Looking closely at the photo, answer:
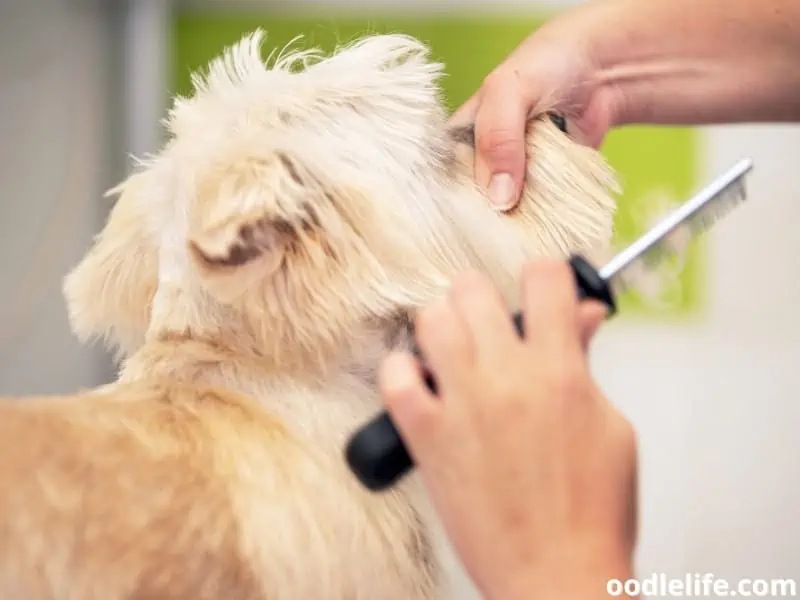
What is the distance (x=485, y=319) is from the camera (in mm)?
386

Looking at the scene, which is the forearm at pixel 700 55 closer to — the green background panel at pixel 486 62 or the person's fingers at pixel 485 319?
the green background panel at pixel 486 62

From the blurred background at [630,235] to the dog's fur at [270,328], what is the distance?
0.52 metres

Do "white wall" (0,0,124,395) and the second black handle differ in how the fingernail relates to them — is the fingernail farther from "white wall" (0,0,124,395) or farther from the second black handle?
"white wall" (0,0,124,395)

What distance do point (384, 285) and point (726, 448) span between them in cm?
80

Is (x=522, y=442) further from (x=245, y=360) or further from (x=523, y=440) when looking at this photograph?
(x=245, y=360)

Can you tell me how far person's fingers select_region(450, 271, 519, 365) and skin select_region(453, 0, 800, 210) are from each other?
35cm

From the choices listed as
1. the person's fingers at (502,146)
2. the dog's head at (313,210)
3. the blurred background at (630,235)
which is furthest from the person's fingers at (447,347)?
the blurred background at (630,235)

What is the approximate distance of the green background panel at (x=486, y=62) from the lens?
1147mm

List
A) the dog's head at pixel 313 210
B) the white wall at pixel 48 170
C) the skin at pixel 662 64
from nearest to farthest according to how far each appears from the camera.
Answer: the dog's head at pixel 313 210 → the skin at pixel 662 64 → the white wall at pixel 48 170

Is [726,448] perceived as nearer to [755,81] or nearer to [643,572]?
[643,572]

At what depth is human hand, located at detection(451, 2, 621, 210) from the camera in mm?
626

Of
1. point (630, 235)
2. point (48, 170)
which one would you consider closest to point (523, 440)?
point (630, 235)

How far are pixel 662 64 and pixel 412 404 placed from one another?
1.93 feet

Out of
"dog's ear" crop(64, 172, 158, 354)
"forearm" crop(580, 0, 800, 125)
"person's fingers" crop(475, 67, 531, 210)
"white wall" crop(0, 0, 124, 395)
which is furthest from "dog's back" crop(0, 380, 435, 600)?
"white wall" crop(0, 0, 124, 395)
